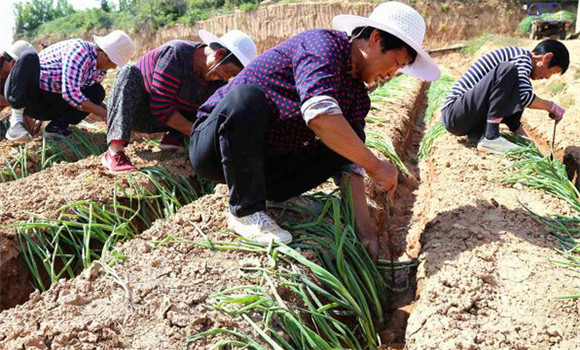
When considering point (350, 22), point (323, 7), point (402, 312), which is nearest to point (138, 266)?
point (402, 312)

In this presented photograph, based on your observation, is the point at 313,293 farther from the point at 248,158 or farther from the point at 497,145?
the point at 497,145

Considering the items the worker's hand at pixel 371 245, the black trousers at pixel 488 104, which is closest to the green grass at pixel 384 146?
the black trousers at pixel 488 104

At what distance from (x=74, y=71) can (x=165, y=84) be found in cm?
100

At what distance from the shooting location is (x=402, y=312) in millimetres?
1909

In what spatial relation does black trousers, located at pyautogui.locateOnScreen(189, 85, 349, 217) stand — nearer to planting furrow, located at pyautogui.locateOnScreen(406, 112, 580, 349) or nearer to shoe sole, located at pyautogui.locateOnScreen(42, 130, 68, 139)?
planting furrow, located at pyautogui.locateOnScreen(406, 112, 580, 349)

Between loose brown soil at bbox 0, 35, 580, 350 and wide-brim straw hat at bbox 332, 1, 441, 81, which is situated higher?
wide-brim straw hat at bbox 332, 1, 441, 81

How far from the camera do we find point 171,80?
301 centimetres

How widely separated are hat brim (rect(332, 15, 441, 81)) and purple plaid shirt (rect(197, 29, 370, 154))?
8 cm

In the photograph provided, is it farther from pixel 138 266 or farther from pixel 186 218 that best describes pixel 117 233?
A: pixel 138 266

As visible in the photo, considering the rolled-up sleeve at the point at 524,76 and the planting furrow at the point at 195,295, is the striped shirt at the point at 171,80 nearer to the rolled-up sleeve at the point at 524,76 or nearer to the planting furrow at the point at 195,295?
the planting furrow at the point at 195,295

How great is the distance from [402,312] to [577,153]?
7.30 ft

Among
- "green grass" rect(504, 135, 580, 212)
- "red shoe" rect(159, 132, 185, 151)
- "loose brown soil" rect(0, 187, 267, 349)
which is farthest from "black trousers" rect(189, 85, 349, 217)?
"red shoe" rect(159, 132, 185, 151)

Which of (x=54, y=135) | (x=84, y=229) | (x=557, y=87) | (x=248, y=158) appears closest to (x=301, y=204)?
(x=248, y=158)

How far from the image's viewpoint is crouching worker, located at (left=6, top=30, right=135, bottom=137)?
3.59 m
